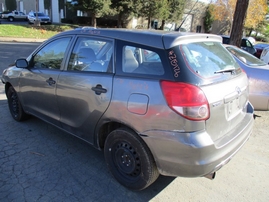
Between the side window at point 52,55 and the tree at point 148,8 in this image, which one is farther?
the tree at point 148,8

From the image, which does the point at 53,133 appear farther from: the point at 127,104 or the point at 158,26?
the point at 158,26

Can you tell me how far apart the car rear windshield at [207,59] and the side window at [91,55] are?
91 cm

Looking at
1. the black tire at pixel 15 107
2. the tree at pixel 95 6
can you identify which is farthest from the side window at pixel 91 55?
the tree at pixel 95 6

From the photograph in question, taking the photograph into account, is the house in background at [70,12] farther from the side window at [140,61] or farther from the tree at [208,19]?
the side window at [140,61]

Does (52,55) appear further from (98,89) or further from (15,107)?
(15,107)

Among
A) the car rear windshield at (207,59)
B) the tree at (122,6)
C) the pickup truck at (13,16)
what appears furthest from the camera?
the pickup truck at (13,16)

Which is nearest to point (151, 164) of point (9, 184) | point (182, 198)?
point (182, 198)

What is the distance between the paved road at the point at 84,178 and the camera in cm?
252

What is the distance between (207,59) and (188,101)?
70 cm

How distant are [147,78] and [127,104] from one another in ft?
1.11

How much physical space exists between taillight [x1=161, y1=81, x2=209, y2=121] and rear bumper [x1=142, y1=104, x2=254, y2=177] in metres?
0.18

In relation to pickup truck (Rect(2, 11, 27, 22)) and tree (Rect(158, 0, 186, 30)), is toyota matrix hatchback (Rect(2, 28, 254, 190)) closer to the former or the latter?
tree (Rect(158, 0, 186, 30))

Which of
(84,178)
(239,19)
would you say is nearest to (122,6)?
(239,19)

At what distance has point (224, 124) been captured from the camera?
7.72 feet
